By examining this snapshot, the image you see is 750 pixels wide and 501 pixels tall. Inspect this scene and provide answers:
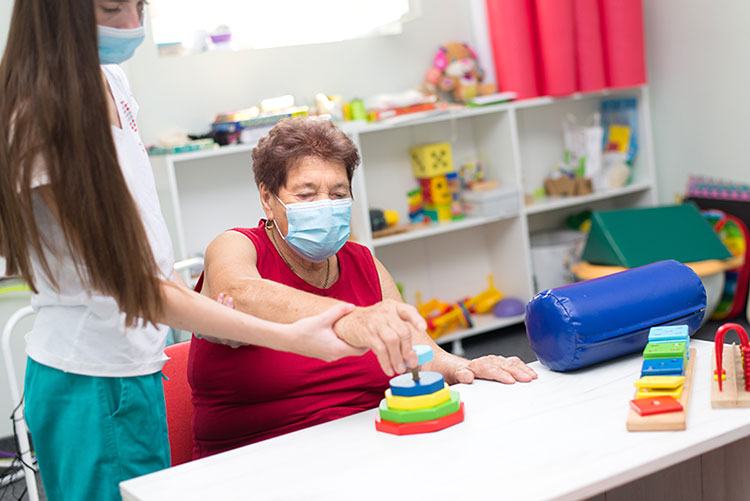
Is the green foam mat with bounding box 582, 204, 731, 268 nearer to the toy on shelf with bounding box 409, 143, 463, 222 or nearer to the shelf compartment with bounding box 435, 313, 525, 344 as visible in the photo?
the shelf compartment with bounding box 435, 313, 525, 344

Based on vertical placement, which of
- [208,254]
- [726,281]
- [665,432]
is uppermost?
[208,254]

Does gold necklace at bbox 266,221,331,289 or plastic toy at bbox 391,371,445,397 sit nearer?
plastic toy at bbox 391,371,445,397

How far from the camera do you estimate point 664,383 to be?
4.37 ft

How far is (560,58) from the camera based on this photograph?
395 centimetres

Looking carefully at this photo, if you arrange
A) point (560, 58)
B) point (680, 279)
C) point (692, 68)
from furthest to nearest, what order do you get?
point (692, 68)
point (560, 58)
point (680, 279)

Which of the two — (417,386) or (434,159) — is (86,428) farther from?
(434,159)

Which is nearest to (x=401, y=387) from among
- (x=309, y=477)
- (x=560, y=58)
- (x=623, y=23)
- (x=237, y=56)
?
(x=309, y=477)

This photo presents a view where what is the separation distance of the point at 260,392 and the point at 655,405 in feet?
2.40

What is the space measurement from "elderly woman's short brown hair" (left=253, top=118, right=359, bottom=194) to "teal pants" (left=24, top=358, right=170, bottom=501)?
63cm

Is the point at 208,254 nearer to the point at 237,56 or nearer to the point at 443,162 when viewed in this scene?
the point at 237,56

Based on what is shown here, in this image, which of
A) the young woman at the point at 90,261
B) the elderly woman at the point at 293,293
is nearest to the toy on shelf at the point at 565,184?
the elderly woman at the point at 293,293

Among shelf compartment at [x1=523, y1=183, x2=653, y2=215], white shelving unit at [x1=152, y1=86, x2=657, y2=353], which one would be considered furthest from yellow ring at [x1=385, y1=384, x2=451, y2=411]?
shelf compartment at [x1=523, y1=183, x2=653, y2=215]

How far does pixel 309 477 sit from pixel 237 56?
110 inches

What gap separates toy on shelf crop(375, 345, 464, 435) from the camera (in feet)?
4.34
